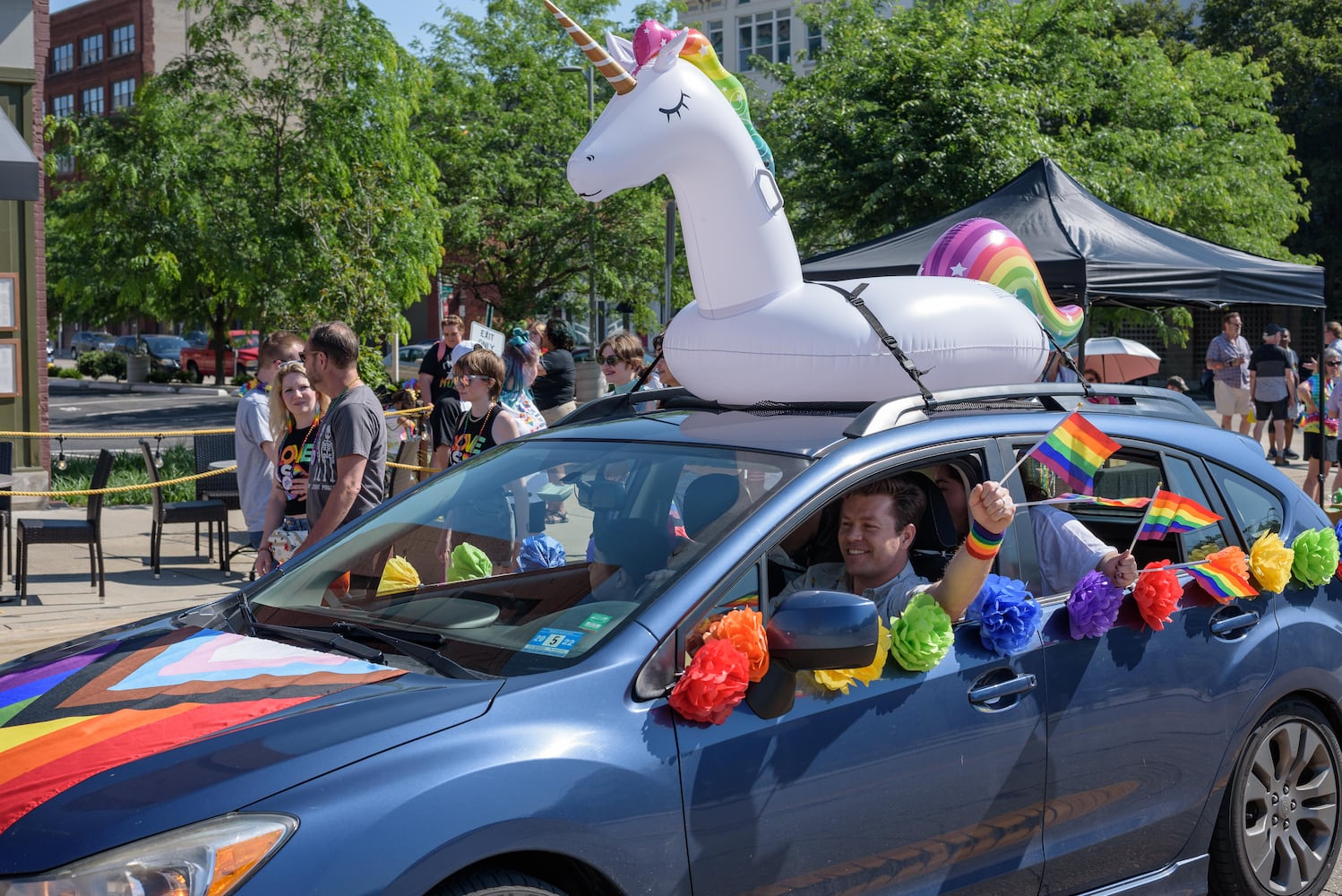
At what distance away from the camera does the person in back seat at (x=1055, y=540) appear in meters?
3.68

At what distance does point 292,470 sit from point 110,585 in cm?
417

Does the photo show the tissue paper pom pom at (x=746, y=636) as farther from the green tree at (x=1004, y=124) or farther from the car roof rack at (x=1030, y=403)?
the green tree at (x=1004, y=124)

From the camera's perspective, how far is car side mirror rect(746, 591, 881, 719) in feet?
9.62

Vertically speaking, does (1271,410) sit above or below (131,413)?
above

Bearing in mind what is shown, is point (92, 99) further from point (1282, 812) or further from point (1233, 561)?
point (1282, 812)

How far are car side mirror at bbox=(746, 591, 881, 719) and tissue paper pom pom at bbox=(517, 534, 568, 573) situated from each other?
97 cm

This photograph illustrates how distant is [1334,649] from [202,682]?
3.38 meters

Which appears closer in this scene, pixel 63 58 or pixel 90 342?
pixel 90 342

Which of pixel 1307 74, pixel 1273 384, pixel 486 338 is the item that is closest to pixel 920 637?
pixel 486 338

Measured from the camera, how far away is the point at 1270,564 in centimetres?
405

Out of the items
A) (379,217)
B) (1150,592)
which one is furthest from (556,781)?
(379,217)

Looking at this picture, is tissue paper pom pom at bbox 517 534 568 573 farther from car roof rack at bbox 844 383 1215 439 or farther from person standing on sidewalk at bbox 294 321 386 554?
person standing on sidewalk at bbox 294 321 386 554

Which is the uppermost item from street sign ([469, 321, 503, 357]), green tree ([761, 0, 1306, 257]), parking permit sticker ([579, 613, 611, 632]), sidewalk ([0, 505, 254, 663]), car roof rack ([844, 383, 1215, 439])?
green tree ([761, 0, 1306, 257])

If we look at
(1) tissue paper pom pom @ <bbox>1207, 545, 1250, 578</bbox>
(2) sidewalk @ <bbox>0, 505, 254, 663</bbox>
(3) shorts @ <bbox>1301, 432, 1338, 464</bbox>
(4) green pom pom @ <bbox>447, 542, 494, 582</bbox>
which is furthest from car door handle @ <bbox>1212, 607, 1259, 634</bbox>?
(3) shorts @ <bbox>1301, 432, 1338, 464</bbox>
